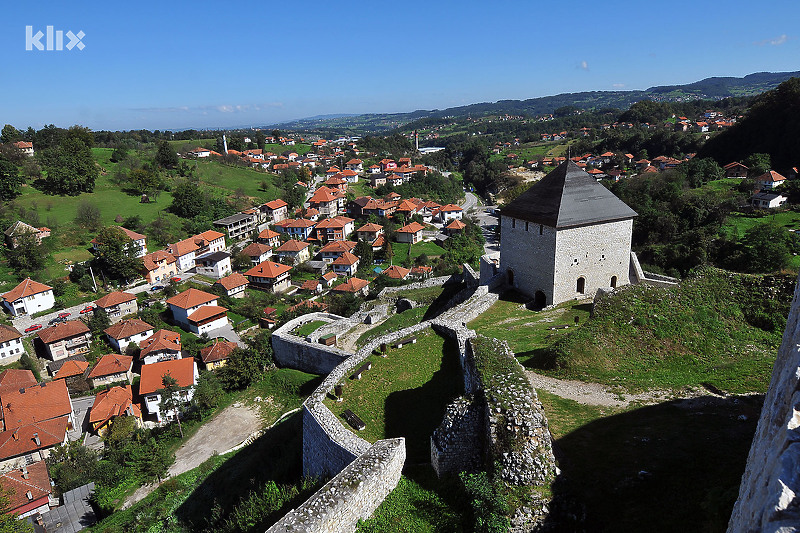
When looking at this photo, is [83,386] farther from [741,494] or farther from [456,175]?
[456,175]

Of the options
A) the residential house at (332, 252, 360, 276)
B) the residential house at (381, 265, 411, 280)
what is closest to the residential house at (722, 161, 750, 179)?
the residential house at (381, 265, 411, 280)

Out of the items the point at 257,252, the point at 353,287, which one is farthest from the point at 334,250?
the point at 353,287

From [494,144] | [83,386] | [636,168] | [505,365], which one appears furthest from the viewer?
[494,144]

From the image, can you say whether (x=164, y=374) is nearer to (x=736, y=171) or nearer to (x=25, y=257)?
(x=25, y=257)

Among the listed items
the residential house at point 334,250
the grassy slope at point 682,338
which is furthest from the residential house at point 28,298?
the grassy slope at point 682,338

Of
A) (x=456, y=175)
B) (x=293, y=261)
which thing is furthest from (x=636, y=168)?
(x=293, y=261)

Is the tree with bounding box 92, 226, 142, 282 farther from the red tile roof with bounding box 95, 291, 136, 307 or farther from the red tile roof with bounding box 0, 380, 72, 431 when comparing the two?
the red tile roof with bounding box 0, 380, 72, 431
